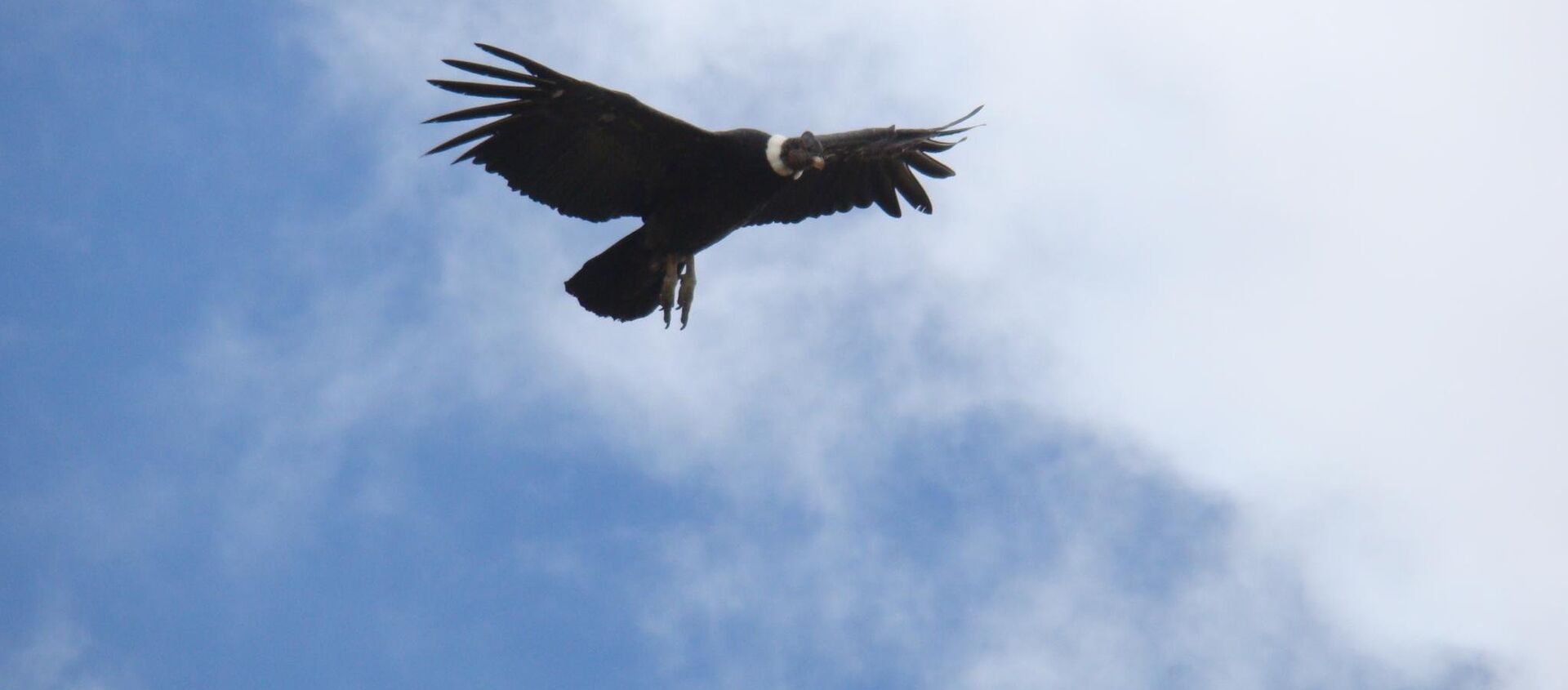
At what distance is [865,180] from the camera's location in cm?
1429

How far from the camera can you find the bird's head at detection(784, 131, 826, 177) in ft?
41.4

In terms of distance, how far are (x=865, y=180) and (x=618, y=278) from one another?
95.1 inches

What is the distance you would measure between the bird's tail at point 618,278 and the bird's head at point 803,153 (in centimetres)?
118

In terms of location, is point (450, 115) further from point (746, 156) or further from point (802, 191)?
point (802, 191)

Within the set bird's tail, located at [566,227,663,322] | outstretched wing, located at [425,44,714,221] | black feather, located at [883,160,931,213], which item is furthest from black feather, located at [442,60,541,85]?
black feather, located at [883,160,931,213]

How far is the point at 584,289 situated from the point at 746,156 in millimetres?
1486

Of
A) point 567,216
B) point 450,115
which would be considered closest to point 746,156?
point 567,216

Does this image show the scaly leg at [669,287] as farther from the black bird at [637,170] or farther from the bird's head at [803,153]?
the bird's head at [803,153]

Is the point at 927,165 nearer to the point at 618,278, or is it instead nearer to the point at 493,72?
the point at 618,278

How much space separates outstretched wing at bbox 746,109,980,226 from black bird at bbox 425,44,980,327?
0.53ft

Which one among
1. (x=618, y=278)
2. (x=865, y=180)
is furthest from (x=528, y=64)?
(x=865, y=180)

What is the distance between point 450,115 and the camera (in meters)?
11.9

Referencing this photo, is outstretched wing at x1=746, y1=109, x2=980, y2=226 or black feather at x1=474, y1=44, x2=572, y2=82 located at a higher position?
outstretched wing at x1=746, y1=109, x2=980, y2=226

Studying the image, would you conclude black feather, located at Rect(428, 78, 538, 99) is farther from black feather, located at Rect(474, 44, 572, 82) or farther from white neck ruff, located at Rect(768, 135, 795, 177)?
white neck ruff, located at Rect(768, 135, 795, 177)
